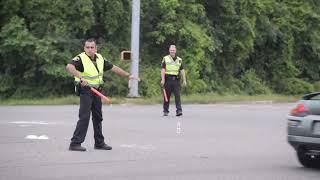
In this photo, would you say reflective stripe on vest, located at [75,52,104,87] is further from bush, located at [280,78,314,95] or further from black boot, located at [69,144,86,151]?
bush, located at [280,78,314,95]

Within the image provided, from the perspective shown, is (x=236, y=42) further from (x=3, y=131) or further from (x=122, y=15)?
(x=3, y=131)

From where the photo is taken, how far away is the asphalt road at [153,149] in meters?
9.98

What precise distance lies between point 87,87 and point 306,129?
12.0 ft

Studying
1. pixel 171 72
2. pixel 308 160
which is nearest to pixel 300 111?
pixel 308 160

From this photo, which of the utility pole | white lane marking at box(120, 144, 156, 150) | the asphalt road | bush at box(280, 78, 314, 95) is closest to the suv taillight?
the asphalt road

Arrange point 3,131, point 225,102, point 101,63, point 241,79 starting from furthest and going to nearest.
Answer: point 241,79 → point 225,102 → point 3,131 → point 101,63

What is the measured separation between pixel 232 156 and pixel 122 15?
1883cm

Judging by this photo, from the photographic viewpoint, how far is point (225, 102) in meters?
28.1

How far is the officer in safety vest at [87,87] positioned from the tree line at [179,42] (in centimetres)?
1639

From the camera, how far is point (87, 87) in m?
12.0

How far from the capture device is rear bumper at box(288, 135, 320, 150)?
402 inches

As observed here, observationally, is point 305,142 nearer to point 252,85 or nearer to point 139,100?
point 139,100

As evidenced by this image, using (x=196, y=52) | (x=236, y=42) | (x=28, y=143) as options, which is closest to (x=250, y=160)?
(x=28, y=143)

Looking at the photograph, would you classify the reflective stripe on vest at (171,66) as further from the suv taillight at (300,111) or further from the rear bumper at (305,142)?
the rear bumper at (305,142)
